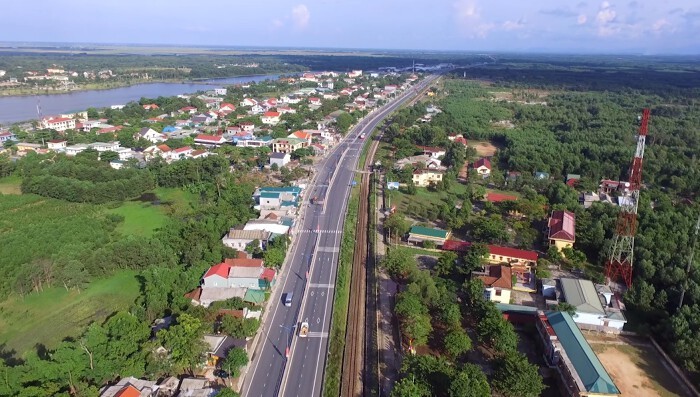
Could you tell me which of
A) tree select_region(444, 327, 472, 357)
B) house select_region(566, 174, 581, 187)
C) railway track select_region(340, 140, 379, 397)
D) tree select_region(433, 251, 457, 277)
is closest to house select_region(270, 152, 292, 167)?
railway track select_region(340, 140, 379, 397)

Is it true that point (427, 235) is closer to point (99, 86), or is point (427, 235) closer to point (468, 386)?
point (468, 386)

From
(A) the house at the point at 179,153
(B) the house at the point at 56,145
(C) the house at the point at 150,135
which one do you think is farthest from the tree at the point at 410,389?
(B) the house at the point at 56,145

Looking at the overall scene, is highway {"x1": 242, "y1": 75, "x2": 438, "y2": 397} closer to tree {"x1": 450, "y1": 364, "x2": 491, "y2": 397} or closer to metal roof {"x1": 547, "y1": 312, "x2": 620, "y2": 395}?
tree {"x1": 450, "y1": 364, "x2": 491, "y2": 397}

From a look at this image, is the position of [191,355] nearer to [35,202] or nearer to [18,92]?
[35,202]

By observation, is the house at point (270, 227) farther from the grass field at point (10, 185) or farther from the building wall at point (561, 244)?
the grass field at point (10, 185)

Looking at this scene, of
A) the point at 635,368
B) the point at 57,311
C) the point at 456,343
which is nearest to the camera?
the point at 456,343

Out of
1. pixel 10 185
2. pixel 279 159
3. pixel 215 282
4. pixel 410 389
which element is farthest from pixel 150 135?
pixel 410 389
